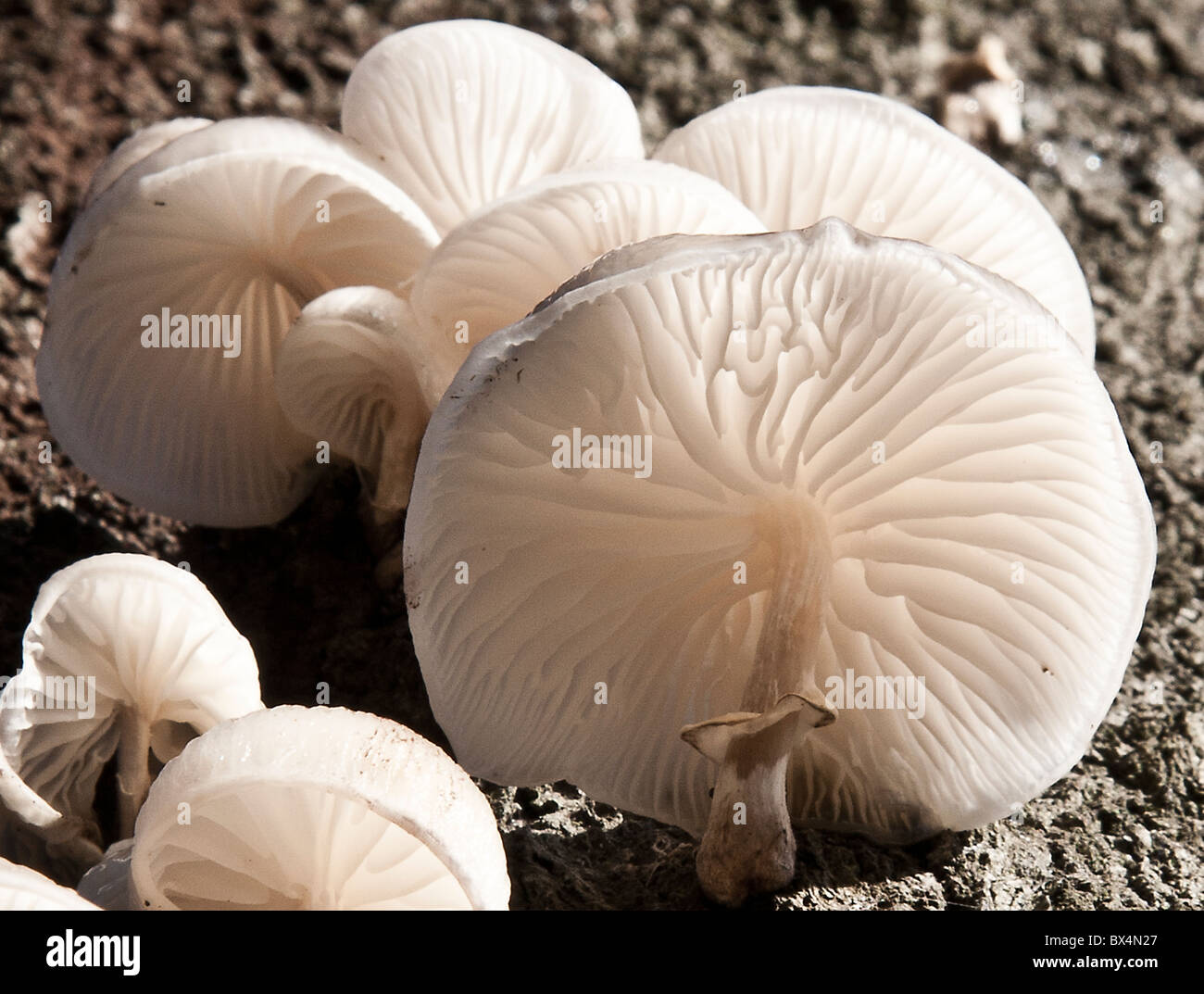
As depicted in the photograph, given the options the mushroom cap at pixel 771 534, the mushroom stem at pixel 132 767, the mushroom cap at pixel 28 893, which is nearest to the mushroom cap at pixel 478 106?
the mushroom cap at pixel 771 534

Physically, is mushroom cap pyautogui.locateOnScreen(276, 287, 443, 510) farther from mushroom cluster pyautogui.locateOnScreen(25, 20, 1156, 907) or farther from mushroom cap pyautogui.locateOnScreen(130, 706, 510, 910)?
mushroom cap pyautogui.locateOnScreen(130, 706, 510, 910)

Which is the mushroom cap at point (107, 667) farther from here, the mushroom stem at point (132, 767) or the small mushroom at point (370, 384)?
the small mushroom at point (370, 384)

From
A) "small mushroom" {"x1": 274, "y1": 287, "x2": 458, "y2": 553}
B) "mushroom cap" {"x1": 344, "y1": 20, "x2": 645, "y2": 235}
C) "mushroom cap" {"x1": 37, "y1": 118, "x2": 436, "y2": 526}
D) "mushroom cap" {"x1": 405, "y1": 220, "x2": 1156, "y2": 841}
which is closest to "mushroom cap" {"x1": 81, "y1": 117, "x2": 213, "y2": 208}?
"mushroom cap" {"x1": 37, "y1": 118, "x2": 436, "y2": 526}

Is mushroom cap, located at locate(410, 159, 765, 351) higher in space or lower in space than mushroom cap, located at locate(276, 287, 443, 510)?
higher

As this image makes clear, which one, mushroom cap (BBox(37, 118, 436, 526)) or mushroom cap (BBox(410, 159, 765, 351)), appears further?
mushroom cap (BBox(37, 118, 436, 526))

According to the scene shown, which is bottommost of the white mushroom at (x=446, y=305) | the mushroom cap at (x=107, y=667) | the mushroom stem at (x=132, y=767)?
the mushroom stem at (x=132, y=767)

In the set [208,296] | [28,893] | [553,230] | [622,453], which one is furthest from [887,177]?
[28,893]

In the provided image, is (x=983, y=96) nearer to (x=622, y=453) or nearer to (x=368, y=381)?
(x=368, y=381)
